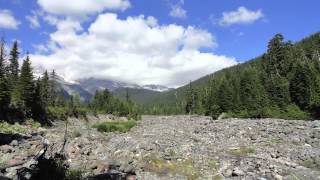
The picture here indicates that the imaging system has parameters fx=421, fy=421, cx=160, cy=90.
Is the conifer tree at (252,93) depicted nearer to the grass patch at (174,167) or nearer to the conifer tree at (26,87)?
the conifer tree at (26,87)

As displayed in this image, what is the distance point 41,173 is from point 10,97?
220 ft

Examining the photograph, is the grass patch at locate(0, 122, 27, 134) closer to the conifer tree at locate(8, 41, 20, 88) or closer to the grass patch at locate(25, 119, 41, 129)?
the grass patch at locate(25, 119, 41, 129)

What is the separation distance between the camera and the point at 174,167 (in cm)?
3447

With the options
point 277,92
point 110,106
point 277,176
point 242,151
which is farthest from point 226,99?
point 110,106

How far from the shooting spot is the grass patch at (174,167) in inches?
1294

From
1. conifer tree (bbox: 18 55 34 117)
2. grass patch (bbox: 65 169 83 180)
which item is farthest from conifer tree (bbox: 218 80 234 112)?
grass patch (bbox: 65 169 83 180)

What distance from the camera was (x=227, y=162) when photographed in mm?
35344

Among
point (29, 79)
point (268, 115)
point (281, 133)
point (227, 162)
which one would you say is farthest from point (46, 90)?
point (227, 162)

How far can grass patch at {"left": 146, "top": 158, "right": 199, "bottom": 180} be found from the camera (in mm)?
32875

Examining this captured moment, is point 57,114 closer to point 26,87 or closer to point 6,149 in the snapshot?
point 26,87

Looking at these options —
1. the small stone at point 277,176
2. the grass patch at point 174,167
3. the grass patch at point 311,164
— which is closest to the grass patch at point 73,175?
the grass patch at point 174,167

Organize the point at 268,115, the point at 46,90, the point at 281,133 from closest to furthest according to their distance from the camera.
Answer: the point at 281,133, the point at 268,115, the point at 46,90

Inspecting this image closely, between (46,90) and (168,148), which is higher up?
(46,90)

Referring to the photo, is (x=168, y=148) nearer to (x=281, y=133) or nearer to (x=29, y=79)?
(x=281, y=133)
